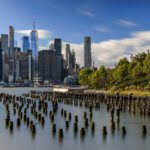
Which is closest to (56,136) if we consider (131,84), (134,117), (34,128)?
(34,128)

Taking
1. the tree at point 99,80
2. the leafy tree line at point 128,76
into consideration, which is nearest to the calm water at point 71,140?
the leafy tree line at point 128,76

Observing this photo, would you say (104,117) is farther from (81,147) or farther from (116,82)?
(116,82)

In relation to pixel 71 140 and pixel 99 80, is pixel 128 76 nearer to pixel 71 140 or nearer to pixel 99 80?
pixel 99 80

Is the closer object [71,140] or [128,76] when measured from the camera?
[71,140]

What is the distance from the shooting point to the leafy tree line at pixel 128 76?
446ft

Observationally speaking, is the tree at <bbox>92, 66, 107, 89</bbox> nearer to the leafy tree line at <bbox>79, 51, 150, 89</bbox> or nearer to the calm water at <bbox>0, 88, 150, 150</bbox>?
the leafy tree line at <bbox>79, 51, 150, 89</bbox>

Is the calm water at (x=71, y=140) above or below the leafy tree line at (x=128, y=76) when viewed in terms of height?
below

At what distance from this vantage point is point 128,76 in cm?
14662

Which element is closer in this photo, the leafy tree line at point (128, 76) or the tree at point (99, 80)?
the leafy tree line at point (128, 76)

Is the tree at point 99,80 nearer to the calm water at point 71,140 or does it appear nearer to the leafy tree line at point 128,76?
the leafy tree line at point 128,76

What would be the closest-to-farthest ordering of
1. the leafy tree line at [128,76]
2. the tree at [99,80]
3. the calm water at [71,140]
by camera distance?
1. the calm water at [71,140]
2. the leafy tree line at [128,76]
3. the tree at [99,80]

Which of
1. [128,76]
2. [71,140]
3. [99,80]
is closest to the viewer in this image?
[71,140]

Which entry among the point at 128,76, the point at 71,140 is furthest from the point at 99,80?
the point at 71,140

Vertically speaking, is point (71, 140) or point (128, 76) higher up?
point (128, 76)
